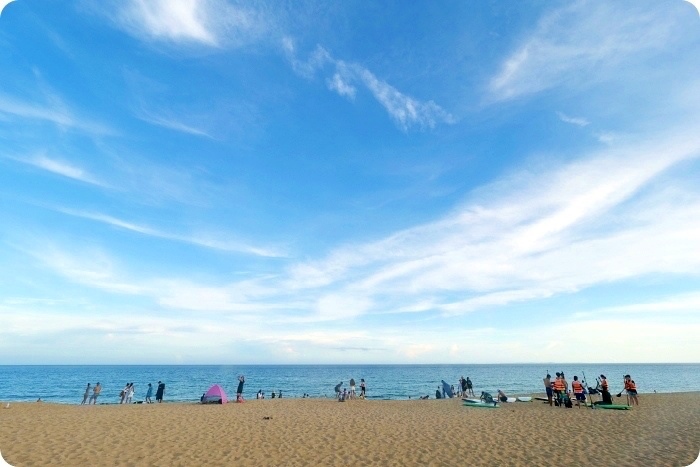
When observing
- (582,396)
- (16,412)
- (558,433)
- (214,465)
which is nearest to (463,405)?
(582,396)

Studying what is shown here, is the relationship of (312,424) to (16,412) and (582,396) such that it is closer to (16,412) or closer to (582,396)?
(16,412)

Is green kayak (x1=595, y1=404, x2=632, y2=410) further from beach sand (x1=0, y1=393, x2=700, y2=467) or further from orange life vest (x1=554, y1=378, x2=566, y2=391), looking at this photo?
orange life vest (x1=554, y1=378, x2=566, y2=391)

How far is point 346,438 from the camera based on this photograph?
568 inches

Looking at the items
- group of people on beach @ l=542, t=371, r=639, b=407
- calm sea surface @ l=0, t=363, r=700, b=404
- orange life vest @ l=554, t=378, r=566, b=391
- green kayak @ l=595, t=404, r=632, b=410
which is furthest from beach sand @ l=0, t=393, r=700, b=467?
calm sea surface @ l=0, t=363, r=700, b=404

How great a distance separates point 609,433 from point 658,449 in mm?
2800

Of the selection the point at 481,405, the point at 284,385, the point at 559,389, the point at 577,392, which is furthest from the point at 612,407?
the point at 284,385

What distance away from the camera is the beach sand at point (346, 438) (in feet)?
37.2

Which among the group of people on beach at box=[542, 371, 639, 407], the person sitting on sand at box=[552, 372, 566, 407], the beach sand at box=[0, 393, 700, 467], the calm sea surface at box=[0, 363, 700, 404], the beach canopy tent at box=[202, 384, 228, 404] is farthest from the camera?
the calm sea surface at box=[0, 363, 700, 404]

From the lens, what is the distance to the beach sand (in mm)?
11352

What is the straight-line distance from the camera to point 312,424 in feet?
58.2

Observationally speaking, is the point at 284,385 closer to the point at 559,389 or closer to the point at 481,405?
the point at 481,405

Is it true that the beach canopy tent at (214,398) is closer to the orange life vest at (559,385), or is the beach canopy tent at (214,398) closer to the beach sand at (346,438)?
the beach sand at (346,438)

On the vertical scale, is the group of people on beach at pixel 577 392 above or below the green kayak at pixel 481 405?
above

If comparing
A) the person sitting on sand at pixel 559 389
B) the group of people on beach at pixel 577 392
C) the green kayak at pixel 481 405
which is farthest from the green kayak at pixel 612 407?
the green kayak at pixel 481 405
